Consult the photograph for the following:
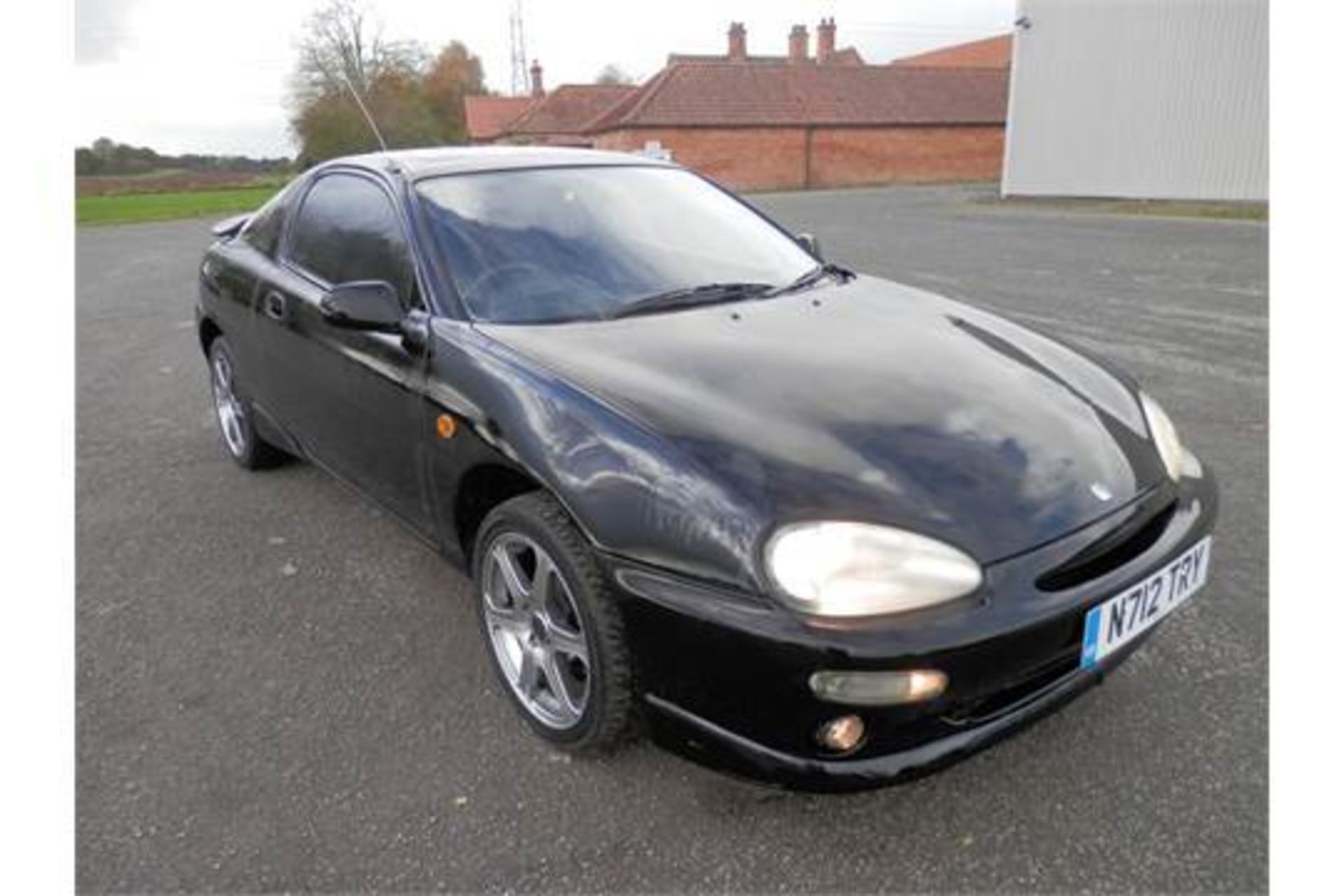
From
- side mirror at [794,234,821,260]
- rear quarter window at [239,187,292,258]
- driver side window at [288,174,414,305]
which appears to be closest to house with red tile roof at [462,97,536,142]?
rear quarter window at [239,187,292,258]

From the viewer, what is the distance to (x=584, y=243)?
287 cm

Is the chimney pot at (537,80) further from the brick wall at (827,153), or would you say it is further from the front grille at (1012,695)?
the front grille at (1012,695)

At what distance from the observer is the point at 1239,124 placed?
17656mm

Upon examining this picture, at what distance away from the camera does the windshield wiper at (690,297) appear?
2643 millimetres

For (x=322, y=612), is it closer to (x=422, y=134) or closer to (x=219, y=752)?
(x=219, y=752)

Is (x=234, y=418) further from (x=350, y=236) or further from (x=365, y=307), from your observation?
(x=365, y=307)

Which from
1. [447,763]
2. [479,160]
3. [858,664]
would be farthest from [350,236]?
[858,664]

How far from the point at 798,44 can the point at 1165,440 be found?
48.5 m

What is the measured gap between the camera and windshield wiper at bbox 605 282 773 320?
2643 millimetres

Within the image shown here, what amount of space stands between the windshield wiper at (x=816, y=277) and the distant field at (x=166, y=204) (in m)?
23.4

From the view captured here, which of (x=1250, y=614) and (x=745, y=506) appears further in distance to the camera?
(x=1250, y=614)

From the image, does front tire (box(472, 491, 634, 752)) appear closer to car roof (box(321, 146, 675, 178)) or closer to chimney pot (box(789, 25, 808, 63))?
car roof (box(321, 146, 675, 178))

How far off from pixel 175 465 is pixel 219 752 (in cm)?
262

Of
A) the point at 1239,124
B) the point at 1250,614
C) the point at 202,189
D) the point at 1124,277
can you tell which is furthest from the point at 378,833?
the point at 202,189
